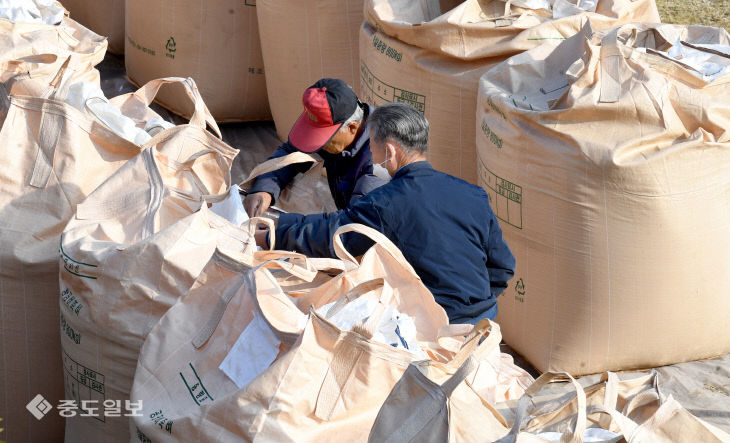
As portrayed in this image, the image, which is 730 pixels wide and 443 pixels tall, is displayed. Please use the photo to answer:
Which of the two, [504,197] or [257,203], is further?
[504,197]

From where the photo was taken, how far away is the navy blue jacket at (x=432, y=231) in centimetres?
175

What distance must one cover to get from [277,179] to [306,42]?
1.27m

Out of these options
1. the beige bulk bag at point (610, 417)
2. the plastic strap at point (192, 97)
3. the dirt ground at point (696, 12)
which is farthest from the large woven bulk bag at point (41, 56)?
the dirt ground at point (696, 12)

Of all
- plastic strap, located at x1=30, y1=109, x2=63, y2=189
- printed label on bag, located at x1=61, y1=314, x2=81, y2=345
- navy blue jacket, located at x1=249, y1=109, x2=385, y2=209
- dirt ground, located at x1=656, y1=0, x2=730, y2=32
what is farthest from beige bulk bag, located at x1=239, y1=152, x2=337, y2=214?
dirt ground, located at x1=656, y1=0, x2=730, y2=32

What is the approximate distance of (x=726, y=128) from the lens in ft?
7.25

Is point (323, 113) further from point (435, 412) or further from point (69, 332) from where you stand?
point (435, 412)

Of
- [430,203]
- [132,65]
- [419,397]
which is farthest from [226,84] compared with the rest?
[419,397]

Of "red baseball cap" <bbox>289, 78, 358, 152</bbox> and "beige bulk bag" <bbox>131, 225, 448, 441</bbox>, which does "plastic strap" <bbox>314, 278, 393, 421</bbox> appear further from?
"red baseball cap" <bbox>289, 78, 358, 152</bbox>

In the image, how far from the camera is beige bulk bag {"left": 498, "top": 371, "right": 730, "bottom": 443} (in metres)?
1.13

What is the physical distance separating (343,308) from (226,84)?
261cm

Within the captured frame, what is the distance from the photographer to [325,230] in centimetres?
179

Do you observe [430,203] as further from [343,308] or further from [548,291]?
[548,291]

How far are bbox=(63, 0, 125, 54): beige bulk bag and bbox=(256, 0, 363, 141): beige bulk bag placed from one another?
1430 mm

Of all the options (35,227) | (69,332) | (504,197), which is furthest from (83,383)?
(504,197)
